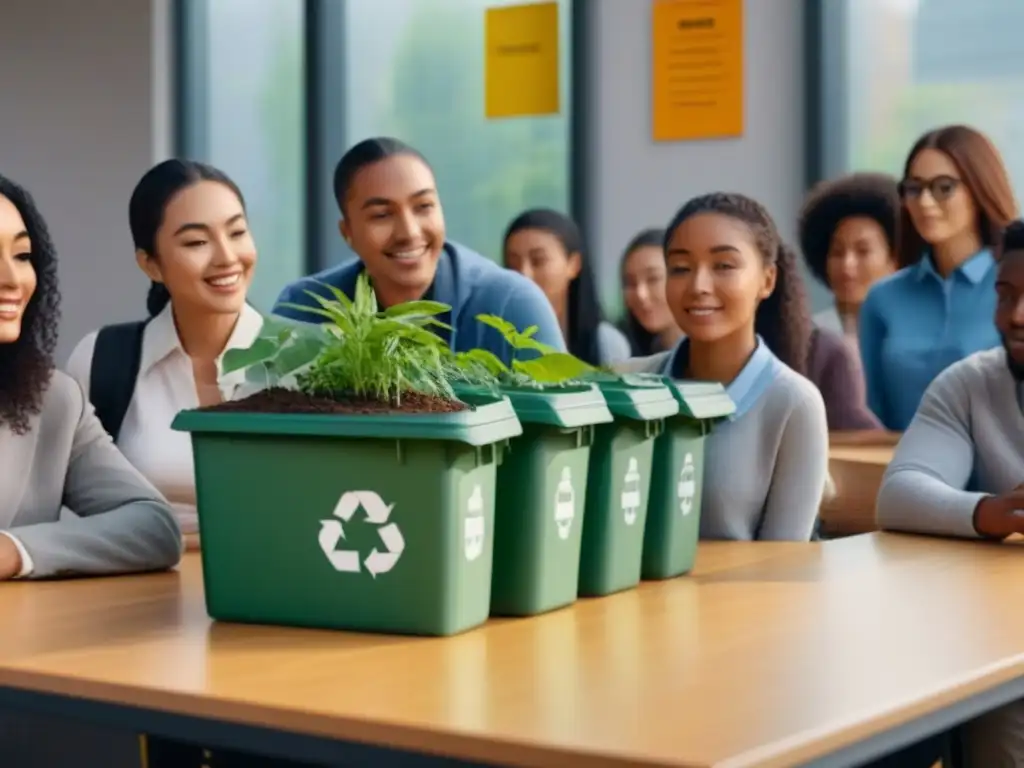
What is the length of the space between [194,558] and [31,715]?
2.27ft

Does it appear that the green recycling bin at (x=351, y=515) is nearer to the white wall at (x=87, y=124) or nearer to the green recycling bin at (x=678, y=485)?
the green recycling bin at (x=678, y=485)

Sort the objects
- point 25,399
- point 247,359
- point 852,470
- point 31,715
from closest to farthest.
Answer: point 31,715, point 247,359, point 25,399, point 852,470

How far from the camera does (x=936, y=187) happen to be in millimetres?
3758

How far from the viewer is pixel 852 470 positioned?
3129 millimetres

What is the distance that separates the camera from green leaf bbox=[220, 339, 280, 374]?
1.72 meters

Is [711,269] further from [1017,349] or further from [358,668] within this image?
[358,668]

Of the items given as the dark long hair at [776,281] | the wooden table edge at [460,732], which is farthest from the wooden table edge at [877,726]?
the dark long hair at [776,281]

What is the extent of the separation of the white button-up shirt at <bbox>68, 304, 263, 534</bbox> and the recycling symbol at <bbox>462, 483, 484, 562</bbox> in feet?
3.15

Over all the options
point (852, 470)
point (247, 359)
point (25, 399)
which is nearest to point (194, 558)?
point (25, 399)

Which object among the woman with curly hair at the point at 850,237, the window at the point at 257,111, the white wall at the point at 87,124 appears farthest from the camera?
the white wall at the point at 87,124

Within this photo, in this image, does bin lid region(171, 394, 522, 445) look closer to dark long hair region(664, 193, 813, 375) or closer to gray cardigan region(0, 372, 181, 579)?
gray cardigan region(0, 372, 181, 579)

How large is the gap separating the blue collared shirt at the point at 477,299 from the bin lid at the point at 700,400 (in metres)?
0.90

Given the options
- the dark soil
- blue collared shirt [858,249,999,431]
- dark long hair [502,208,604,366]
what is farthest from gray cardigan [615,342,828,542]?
dark long hair [502,208,604,366]

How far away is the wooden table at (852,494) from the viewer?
10.1ft
